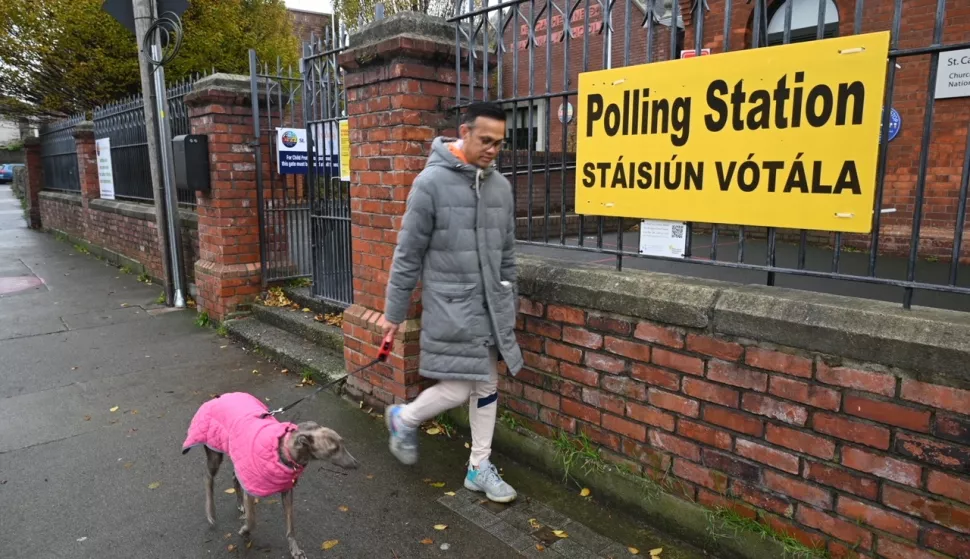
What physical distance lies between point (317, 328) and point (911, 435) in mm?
4364

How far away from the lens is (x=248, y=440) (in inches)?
101

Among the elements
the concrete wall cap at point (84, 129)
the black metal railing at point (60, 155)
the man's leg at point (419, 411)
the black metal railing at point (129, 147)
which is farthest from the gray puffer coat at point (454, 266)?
the black metal railing at point (60, 155)

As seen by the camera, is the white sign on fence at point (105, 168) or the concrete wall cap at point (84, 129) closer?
the white sign on fence at point (105, 168)

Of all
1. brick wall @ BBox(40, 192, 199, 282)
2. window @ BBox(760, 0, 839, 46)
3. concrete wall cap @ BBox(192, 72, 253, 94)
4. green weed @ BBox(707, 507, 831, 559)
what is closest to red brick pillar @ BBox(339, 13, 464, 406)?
green weed @ BBox(707, 507, 831, 559)

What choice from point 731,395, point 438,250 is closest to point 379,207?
point 438,250

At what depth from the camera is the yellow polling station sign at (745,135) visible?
226 centimetres

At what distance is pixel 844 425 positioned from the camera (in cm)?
225

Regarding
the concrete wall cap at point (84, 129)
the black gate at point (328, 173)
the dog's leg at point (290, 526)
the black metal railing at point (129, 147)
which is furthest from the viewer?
the concrete wall cap at point (84, 129)

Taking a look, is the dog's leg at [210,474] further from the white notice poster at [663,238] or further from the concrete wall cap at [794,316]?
the white notice poster at [663,238]

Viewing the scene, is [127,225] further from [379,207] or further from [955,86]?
[955,86]

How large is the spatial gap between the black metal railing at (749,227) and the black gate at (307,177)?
1.51 metres

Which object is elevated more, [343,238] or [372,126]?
[372,126]

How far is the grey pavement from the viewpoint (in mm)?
2789

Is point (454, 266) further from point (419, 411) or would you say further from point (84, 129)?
point (84, 129)
